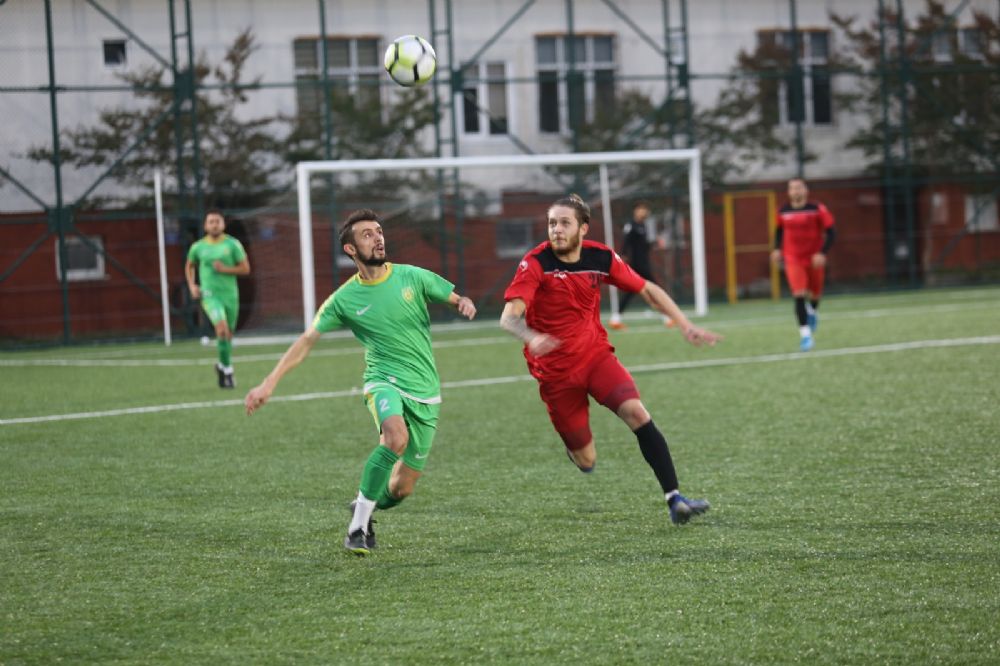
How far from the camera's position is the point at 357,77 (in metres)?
27.0

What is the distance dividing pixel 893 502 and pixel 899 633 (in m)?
2.47

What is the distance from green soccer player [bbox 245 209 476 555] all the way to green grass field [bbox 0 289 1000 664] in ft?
1.39

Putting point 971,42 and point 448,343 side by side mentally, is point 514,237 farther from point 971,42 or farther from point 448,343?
point 971,42

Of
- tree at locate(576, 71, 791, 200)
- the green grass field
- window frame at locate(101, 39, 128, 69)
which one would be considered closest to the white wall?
window frame at locate(101, 39, 128, 69)

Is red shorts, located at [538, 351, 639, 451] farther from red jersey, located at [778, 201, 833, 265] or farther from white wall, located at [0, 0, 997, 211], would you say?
white wall, located at [0, 0, 997, 211]

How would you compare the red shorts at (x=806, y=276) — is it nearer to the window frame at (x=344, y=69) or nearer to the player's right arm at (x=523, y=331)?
the player's right arm at (x=523, y=331)

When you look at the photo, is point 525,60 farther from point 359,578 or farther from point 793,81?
point 359,578

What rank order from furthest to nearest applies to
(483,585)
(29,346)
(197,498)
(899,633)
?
(29,346) → (197,498) → (483,585) → (899,633)

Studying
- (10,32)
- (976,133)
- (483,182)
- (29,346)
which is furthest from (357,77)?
(976,133)

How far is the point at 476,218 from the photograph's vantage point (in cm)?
2575

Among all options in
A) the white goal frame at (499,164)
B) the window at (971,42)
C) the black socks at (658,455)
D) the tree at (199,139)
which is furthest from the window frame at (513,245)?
the black socks at (658,455)

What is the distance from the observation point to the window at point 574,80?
27969 millimetres

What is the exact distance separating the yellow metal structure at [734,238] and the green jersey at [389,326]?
22.6 metres

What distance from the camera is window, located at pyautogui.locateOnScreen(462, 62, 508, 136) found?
27.6 meters
